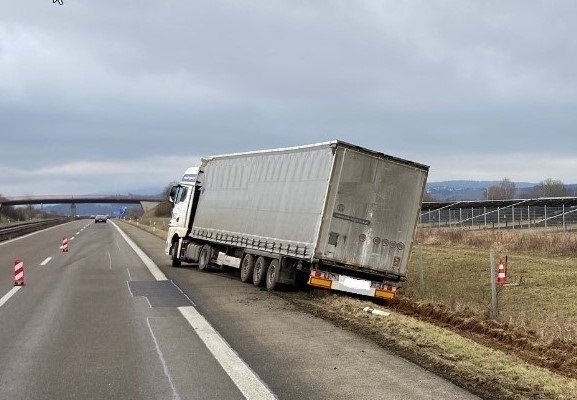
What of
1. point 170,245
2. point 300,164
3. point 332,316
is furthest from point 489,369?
point 170,245

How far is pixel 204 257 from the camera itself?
2003cm

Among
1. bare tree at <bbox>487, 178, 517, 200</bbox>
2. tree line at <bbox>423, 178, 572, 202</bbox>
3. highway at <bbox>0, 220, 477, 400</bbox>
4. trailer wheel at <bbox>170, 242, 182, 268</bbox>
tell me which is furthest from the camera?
bare tree at <bbox>487, 178, 517, 200</bbox>

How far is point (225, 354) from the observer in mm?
7555

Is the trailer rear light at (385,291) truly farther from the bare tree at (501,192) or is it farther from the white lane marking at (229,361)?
the bare tree at (501,192)

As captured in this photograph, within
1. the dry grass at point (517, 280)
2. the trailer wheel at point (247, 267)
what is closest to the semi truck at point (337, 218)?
the trailer wheel at point (247, 267)

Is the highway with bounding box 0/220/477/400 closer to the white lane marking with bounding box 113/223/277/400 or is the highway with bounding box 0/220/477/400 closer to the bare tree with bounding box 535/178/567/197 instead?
the white lane marking with bounding box 113/223/277/400

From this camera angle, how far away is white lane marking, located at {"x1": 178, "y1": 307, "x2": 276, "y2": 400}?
5916 mm

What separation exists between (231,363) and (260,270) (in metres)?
8.47

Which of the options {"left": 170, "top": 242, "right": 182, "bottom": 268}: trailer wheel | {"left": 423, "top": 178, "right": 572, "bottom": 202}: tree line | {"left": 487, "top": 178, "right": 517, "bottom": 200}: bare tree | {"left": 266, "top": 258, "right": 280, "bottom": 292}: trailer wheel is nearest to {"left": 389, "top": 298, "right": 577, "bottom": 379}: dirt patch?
{"left": 266, "top": 258, "right": 280, "bottom": 292}: trailer wheel

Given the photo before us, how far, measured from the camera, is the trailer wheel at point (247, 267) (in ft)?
53.4

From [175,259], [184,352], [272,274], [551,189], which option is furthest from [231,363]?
[551,189]

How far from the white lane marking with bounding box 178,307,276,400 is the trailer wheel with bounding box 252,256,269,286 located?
508 cm

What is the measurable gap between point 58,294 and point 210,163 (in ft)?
26.5

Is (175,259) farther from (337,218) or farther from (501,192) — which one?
(501,192)
